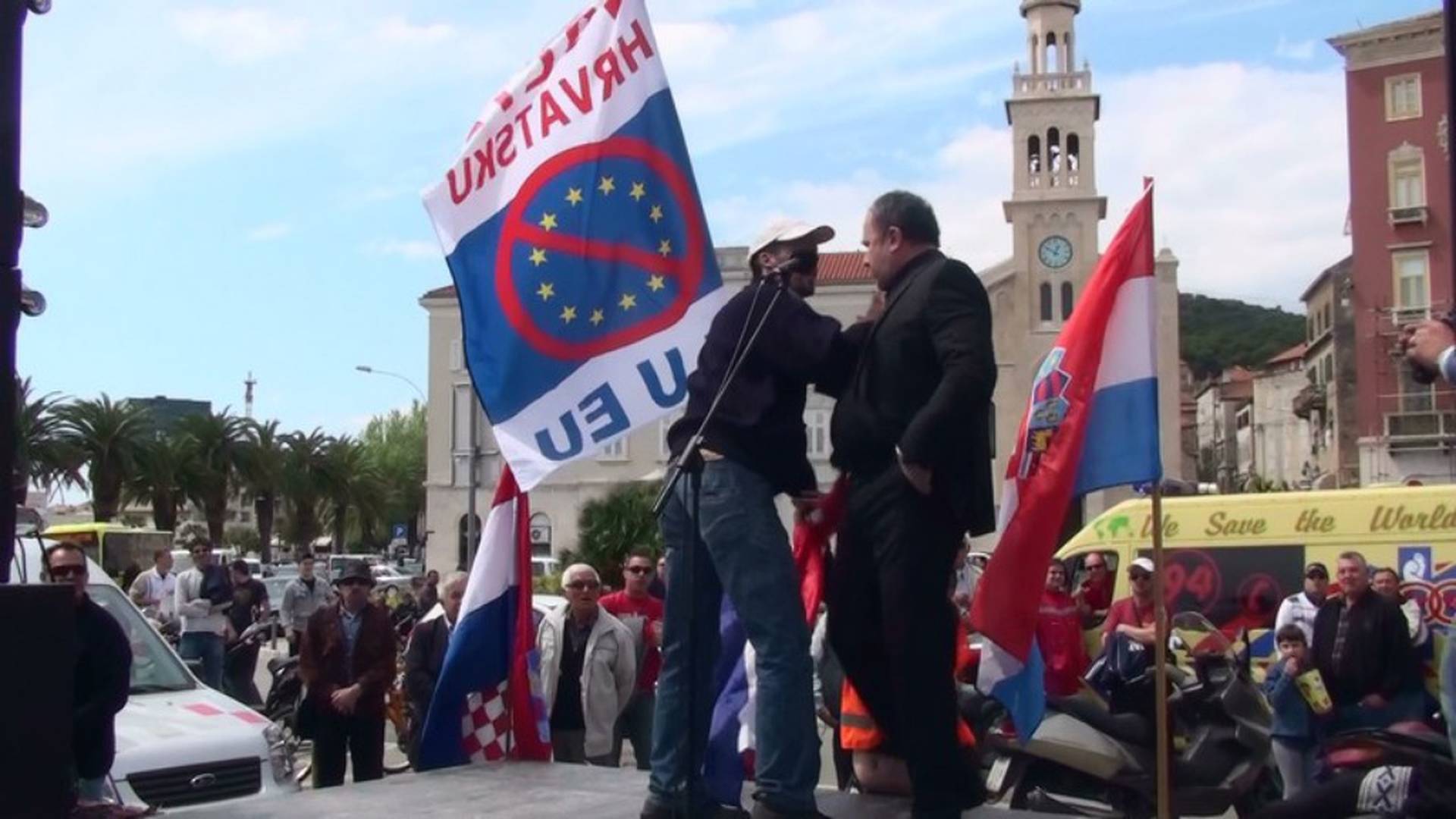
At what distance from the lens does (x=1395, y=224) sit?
58.7m

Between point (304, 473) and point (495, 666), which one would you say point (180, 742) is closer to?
point (495, 666)

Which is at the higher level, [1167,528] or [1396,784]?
[1167,528]

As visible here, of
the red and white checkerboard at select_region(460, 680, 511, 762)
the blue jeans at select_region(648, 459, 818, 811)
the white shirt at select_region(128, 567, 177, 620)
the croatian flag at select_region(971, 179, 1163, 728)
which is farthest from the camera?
the white shirt at select_region(128, 567, 177, 620)

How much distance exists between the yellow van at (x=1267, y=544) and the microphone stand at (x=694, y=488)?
9.28 metres

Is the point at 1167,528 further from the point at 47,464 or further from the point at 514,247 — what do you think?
the point at 47,464

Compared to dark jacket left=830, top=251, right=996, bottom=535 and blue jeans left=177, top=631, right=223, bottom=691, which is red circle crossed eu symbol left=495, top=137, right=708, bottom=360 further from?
blue jeans left=177, top=631, right=223, bottom=691

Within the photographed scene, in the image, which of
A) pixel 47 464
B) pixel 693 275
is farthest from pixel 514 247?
pixel 47 464

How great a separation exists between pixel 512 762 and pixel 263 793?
272 centimetres

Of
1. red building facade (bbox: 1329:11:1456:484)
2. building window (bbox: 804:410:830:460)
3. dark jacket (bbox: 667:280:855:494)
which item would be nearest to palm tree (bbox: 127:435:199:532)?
building window (bbox: 804:410:830:460)

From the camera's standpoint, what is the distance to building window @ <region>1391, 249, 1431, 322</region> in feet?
190

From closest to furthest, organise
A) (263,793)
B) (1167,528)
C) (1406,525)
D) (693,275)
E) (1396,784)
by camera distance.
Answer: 1. (693,275)
2. (1396,784)
3. (263,793)
4. (1406,525)
5. (1167,528)

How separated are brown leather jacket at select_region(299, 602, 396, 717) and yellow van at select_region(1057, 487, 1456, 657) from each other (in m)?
6.08

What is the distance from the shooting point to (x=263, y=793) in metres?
8.91

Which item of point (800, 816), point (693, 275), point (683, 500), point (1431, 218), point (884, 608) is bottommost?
point (800, 816)
